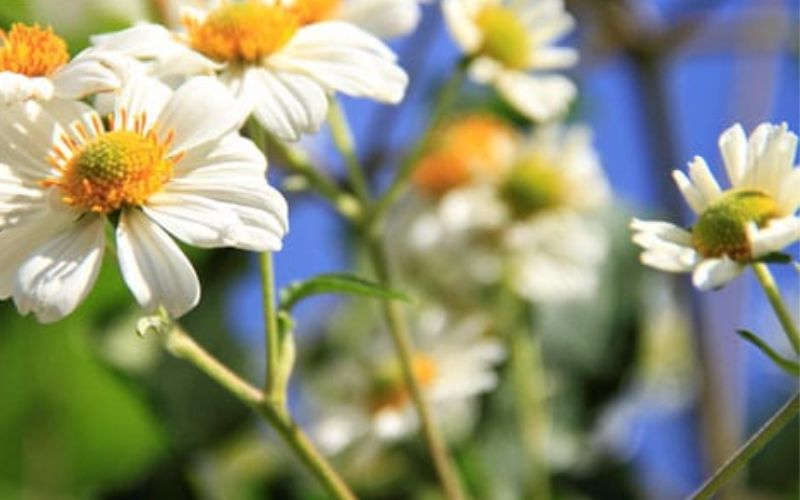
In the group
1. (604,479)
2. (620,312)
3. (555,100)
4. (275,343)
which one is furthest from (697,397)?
(275,343)

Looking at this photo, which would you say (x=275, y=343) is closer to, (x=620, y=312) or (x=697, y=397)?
(x=697, y=397)

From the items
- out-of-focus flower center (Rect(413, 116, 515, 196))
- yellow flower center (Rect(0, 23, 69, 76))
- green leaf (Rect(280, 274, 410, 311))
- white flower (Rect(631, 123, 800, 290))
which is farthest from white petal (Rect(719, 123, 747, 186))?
out-of-focus flower center (Rect(413, 116, 515, 196))

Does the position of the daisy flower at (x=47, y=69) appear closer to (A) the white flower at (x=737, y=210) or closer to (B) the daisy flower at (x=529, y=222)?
(A) the white flower at (x=737, y=210)

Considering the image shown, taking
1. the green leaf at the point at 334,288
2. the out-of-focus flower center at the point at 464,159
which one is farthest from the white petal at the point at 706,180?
the out-of-focus flower center at the point at 464,159

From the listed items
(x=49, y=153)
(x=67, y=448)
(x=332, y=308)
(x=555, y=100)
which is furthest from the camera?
(x=332, y=308)

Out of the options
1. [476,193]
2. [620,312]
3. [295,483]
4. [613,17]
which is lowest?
[295,483]

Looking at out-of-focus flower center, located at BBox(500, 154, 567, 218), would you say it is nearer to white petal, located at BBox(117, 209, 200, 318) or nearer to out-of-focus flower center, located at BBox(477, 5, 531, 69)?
out-of-focus flower center, located at BBox(477, 5, 531, 69)
